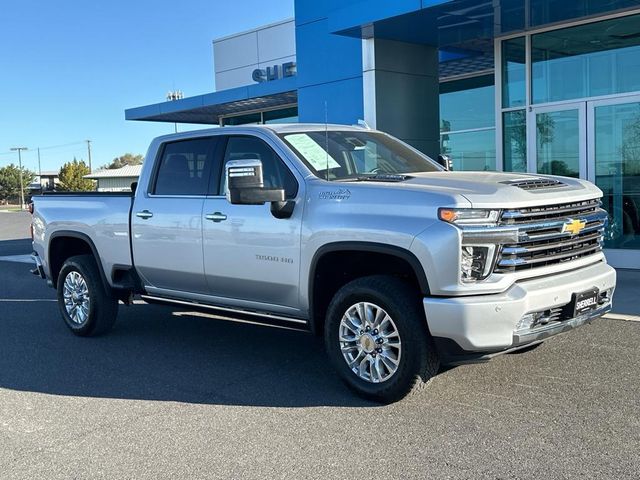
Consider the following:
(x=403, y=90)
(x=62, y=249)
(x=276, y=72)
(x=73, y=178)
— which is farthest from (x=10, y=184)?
(x=62, y=249)

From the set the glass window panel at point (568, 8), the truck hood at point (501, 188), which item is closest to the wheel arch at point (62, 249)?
the truck hood at point (501, 188)

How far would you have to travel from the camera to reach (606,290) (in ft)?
16.9

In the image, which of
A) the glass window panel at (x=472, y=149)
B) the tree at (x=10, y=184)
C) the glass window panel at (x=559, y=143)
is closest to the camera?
the glass window panel at (x=559, y=143)

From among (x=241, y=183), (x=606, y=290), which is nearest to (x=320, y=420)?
(x=241, y=183)

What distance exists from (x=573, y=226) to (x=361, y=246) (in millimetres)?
1524

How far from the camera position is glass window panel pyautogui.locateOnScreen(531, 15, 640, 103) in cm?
1052

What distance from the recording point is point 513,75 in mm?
11930

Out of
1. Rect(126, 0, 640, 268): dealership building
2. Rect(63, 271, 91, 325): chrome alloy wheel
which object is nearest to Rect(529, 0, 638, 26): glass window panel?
Rect(126, 0, 640, 268): dealership building

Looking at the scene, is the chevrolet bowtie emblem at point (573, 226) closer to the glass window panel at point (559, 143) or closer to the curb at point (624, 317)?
the curb at point (624, 317)

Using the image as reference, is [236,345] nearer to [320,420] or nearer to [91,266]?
[91,266]

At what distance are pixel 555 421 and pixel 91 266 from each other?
16.2ft

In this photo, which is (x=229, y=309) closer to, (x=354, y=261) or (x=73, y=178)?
(x=354, y=261)

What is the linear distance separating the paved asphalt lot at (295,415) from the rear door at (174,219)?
76cm

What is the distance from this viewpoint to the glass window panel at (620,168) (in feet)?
34.9
